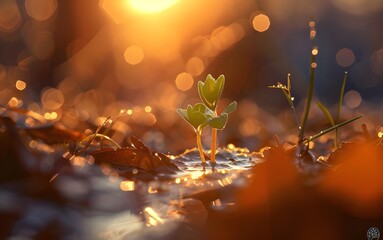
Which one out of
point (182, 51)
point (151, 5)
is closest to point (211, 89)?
point (182, 51)

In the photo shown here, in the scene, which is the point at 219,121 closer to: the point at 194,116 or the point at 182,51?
the point at 194,116

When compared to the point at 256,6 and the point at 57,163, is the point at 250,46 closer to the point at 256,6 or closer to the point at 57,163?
the point at 256,6

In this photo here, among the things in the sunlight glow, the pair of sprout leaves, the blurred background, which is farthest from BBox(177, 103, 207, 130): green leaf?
the sunlight glow

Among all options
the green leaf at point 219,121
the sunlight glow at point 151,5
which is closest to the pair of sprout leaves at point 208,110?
the green leaf at point 219,121

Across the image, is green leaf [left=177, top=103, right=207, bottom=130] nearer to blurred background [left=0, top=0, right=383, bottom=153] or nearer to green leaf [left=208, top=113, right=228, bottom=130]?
green leaf [left=208, top=113, right=228, bottom=130]

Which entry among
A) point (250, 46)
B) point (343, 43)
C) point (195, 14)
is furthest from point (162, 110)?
point (343, 43)

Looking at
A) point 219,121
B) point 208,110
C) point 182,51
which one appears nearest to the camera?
point 219,121
